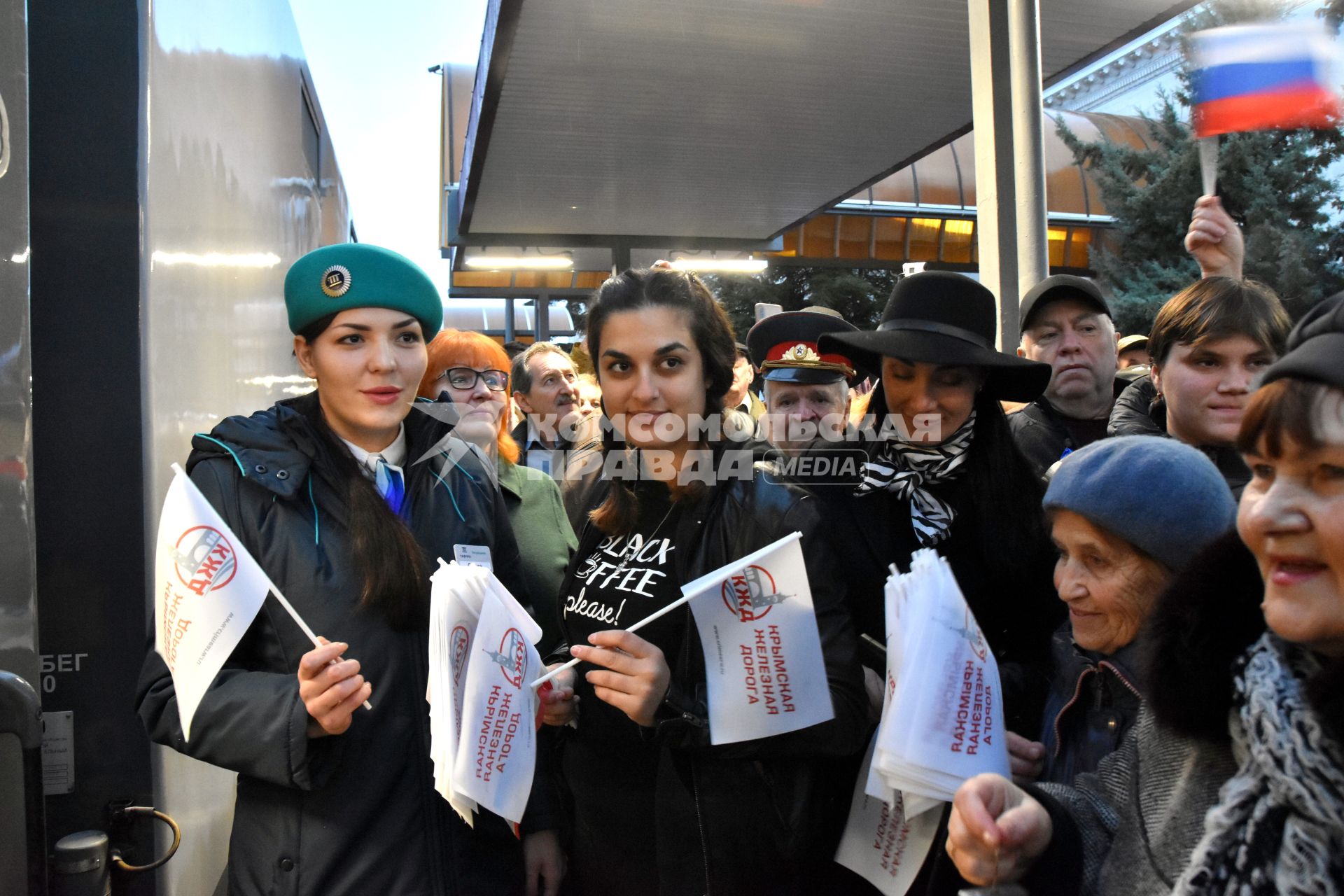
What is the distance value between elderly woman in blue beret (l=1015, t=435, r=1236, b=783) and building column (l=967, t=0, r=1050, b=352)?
4211mm

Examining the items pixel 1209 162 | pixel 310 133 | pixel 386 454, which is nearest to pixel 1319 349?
pixel 386 454

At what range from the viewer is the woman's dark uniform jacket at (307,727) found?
1900 millimetres

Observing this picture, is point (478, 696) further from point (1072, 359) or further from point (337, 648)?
point (1072, 359)

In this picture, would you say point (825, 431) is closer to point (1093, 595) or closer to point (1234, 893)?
point (1093, 595)

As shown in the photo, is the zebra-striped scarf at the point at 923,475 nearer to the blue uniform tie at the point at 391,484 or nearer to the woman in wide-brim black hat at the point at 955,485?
the woman in wide-brim black hat at the point at 955,485

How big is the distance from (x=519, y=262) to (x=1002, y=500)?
1601 centimetres

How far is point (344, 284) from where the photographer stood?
225cm

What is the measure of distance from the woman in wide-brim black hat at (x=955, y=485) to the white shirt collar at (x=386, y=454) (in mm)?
1030

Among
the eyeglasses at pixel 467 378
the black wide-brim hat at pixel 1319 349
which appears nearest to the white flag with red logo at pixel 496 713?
the black wide-brim hat at pixel 1319 349

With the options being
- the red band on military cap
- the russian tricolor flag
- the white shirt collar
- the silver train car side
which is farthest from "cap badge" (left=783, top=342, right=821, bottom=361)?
the silver train car side

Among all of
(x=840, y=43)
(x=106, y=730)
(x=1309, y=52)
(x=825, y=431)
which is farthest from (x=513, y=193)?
(x=106, y=730)

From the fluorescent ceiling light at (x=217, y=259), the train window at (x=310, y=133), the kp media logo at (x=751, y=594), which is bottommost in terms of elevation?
the kp media logo at (x=751, y=594)

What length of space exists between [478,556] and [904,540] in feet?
3.36

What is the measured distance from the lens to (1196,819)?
4.66ft
